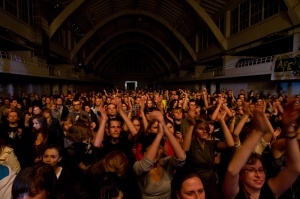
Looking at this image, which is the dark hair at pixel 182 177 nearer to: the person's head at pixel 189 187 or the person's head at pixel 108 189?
the person's head at pixel 189 187

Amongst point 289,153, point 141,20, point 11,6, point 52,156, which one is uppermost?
point 141,20

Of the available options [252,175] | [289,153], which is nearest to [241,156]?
[252,175]

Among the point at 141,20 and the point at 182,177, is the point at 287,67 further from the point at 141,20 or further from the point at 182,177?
the point at 141,20

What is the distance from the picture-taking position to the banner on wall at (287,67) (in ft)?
45.4

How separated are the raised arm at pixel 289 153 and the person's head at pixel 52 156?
234 centimetres

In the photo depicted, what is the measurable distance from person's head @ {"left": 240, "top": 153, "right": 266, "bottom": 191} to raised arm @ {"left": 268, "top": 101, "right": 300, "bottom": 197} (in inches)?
6.7

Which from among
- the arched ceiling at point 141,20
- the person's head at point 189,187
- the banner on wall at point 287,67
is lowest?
the person's head at point 189,187

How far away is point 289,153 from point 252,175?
37 cm

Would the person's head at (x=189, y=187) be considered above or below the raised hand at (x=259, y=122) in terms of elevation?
below

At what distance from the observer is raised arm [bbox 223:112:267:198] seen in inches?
A: 87.4

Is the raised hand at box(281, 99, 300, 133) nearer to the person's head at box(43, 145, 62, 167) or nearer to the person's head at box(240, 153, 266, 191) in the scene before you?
the person's head at box(240, 153, 266, 191)

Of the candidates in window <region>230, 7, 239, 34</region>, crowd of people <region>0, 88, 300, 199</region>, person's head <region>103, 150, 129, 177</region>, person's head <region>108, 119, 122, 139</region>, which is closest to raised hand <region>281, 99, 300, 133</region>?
crowd of people <region>0, 88, 300, 199</region>

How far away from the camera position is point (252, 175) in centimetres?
245

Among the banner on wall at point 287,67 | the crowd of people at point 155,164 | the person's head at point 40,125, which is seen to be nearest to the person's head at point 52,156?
the crowd of people at point 155,164
